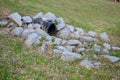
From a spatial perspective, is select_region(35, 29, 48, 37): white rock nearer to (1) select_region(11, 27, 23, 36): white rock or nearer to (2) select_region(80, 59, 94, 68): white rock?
(1) select_region(11, 27, 23, 36): white rock

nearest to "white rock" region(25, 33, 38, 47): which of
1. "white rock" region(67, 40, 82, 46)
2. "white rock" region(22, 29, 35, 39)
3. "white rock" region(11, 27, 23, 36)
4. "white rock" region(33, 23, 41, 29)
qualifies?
"white rock" region(22, 29, 35, 39)

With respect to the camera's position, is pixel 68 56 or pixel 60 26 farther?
pixel 60 26

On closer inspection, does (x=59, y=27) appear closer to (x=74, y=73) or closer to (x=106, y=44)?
(x=106, y=44)

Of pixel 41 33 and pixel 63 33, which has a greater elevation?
pixel 41 33

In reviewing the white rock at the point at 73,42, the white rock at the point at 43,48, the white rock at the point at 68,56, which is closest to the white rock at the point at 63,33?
the white rock at the point at 73,42

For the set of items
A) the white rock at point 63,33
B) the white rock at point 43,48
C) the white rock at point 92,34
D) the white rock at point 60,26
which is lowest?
the white rock at point 92,34

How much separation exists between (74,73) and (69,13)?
7175 mm

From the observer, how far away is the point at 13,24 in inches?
378

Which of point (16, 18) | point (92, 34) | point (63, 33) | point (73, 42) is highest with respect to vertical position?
point (16, 18)

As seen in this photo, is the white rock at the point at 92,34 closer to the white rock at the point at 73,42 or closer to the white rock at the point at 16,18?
the white rock at the point at 73,42

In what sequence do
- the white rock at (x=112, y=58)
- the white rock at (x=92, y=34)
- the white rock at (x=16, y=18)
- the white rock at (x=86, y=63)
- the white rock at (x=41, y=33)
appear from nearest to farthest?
the white rock at (x=86, y=63), the white rock at (x=112, y=58), the white rock at (x=41, y=33), the white rock at (x=16, y=18), the white rock at (x=92, y=34)

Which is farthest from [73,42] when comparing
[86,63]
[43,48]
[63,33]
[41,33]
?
[86,63]

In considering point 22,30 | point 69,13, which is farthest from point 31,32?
point 69,13

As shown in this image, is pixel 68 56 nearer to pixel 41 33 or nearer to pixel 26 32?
pixel 41 33
